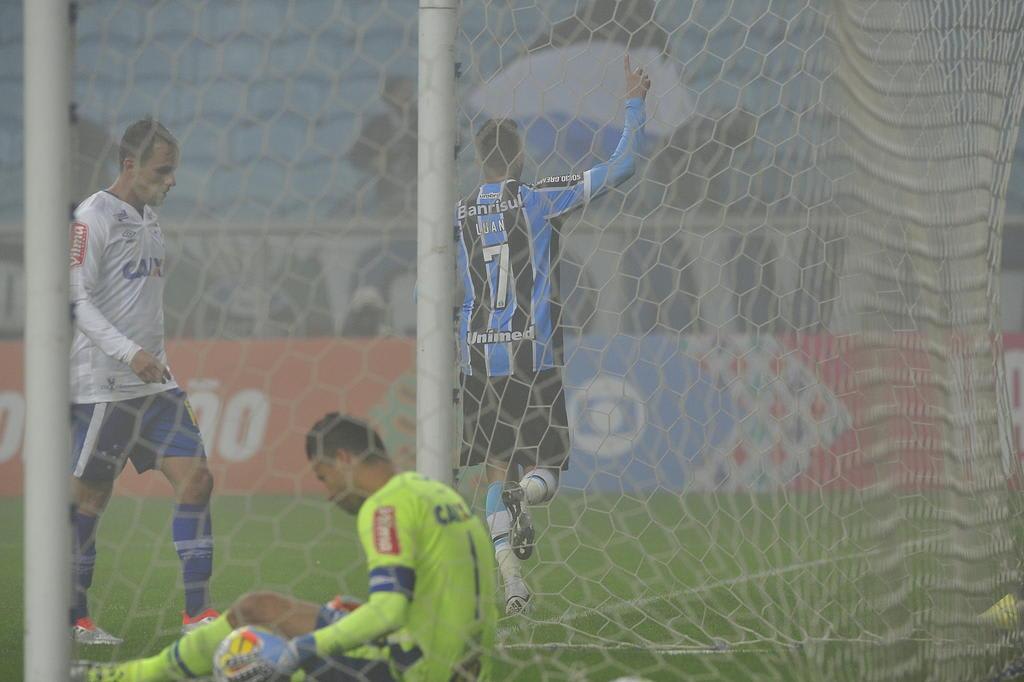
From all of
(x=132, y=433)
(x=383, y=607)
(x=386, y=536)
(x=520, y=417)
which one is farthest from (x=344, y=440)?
(x=520, y=417)

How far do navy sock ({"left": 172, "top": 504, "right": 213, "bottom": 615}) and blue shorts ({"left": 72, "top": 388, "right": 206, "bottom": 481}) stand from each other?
20 cm

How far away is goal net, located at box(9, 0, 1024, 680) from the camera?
371cm

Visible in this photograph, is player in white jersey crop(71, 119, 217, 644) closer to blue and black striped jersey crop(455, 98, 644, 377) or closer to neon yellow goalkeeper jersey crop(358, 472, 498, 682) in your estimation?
blue and black striped jersey crop(455, 98, 644, 377)

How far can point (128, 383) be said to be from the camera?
4.64m

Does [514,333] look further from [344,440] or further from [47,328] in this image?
[47,328]

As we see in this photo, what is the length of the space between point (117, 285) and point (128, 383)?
33cm

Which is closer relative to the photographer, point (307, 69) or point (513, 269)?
point (307, 69)

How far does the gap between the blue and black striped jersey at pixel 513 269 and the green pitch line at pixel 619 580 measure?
36.7 inches

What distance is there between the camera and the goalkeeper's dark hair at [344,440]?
9.75 ft

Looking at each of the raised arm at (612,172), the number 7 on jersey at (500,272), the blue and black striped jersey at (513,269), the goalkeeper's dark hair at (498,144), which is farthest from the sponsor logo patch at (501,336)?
the goalkeeper's dark hair at (498,144)

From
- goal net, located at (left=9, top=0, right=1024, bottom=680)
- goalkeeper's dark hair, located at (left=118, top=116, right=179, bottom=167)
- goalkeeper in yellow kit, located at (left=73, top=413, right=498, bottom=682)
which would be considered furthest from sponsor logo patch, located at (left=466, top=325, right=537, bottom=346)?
goalkeeper in yellow kit, located at (left=73, top=413, right=498, bottom=682)

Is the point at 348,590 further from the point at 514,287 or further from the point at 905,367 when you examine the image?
the point at 905,367

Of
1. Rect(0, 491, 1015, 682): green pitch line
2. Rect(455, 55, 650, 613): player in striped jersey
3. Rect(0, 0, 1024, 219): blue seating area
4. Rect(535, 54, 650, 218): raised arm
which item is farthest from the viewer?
Rect(455, 55, 650, 613): player in striped jersey

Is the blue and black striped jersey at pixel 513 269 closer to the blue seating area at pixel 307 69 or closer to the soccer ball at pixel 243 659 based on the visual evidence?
the blue seating area at pixel 307 69
